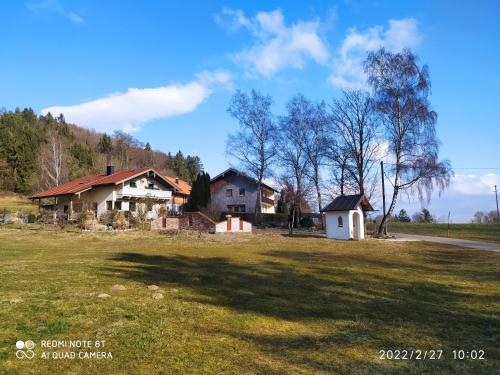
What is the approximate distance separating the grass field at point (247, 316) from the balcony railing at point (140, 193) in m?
28.4

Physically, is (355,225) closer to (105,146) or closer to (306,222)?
(306,222)

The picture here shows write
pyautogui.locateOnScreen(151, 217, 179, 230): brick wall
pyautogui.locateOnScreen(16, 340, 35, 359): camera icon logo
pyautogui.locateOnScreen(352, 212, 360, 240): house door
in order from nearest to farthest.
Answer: pyautogui.locateOnScreen(16, 340, 35, 359): camera icon logo
pyautogui.locateOnScreen(352, 212, 360, 240): house door
pyautogui.locateOnScreen(151, 217, 179, 230): brick wall

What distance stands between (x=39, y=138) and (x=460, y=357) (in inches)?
3273

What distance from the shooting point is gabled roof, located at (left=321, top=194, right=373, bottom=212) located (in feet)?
99.1

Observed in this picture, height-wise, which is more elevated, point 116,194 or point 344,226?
point 116,194

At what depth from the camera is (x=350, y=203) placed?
30.6 metres

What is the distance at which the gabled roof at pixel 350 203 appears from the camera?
99.1ft

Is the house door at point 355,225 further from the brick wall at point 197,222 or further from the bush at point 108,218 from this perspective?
the bush at point 108,218

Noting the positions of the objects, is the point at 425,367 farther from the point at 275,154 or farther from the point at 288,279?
the point at 275,154
